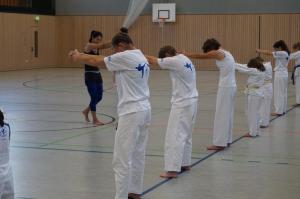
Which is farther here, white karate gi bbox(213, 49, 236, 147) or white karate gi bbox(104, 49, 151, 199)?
white karate gi bbox(213, 49, 236, 147)

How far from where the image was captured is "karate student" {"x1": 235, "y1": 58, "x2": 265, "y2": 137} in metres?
11.4

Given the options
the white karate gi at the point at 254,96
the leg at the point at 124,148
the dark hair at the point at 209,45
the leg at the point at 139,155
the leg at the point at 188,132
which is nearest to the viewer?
the leg at the point at 124,148

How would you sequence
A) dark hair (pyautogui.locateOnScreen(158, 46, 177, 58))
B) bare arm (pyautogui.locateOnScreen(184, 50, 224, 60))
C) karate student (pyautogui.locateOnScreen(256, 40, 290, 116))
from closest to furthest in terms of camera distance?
dark hair (pyautogui.locateOnScreen(158, 46, 177, 58)) < bare arm (pyautogui.locateOnScreen(184, 50, 224, 60)) < karate student (pyautogui.locateOnScreen(256, 40, 290, 116))

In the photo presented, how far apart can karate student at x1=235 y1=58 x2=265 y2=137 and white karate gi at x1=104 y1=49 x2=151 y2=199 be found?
17.5 feet

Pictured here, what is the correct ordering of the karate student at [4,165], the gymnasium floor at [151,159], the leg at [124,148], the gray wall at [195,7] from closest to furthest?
the karate student at [4,165], the leg at [124,148], the gymnasium floor at [151,159], the gray wall at [195,7]

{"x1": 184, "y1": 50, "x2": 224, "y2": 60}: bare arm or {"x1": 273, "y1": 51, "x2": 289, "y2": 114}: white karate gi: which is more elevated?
{"x1": 184, "y1": 50, "x2": 224, "y2": 60}: bare arm

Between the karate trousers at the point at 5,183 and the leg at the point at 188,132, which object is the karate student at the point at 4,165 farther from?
the leg at the point at 188,132

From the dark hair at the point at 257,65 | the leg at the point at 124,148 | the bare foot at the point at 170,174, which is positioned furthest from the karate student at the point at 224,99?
the leg at the point at 124,148

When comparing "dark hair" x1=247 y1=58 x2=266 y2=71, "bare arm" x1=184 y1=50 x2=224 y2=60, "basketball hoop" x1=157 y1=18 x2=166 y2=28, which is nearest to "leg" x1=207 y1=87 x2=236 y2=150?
"bare arm" x1=184 y1=50 x2=224 y2=60

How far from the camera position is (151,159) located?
934cm

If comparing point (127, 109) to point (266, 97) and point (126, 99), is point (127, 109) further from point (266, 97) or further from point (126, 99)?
point (266, 97)

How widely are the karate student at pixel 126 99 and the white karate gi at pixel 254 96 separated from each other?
530 centimetres

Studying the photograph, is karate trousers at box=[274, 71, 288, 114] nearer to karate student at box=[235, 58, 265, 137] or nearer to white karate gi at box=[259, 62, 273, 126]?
white karate gi at box=[259, 62, 273, 126]

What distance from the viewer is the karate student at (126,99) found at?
6.32m
